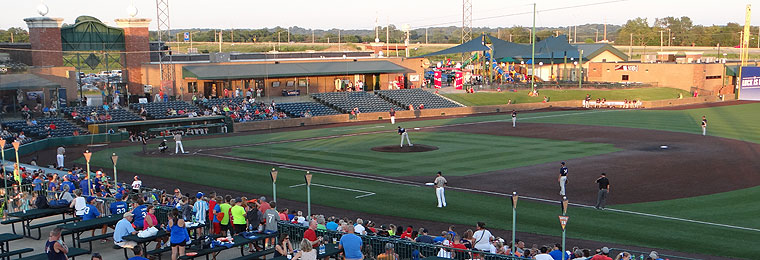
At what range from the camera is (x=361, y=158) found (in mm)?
39000

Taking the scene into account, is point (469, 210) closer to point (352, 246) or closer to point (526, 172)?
point (526, 172)

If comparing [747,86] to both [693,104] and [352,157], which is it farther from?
[352,157]

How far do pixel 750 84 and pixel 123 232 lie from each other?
81366mm

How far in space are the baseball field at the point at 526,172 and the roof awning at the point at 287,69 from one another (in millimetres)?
13617

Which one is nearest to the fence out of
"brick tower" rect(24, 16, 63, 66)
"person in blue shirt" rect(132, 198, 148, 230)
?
"person in blue shirt" rect(132, 198, 148, 230)

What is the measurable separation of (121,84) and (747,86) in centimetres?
6861

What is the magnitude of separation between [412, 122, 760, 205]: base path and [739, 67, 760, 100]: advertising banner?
129 feet

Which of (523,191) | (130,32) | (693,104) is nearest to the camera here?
(523,191)

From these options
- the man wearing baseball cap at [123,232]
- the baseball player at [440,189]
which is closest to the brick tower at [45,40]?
the baseball player at [440,189]

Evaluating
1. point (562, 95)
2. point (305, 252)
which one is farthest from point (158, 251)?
point (562, 95)

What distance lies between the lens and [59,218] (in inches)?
792

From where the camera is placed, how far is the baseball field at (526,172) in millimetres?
23766

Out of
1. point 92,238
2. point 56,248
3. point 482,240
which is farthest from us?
point 482,240

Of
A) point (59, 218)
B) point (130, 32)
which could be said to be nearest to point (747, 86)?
point (130, 32)
